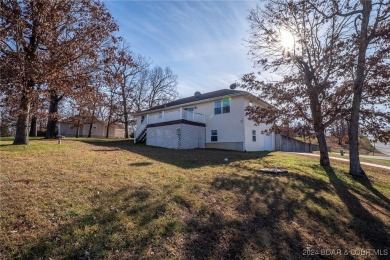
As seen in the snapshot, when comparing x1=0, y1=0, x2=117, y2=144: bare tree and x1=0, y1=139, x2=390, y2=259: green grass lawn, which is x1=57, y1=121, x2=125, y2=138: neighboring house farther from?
x1=0, y1=139, x2=390, y2=259: green grass lawn

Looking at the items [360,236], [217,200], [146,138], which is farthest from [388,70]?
[146,138]

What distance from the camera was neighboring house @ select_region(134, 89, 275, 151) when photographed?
1975 centimetres

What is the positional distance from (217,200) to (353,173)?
885 cm

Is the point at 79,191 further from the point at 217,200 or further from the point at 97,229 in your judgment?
the point at 217,200

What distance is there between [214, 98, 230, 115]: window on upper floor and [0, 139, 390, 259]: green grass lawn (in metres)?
13.1

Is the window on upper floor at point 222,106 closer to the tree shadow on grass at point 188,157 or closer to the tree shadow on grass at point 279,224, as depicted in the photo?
the tree shadow on grass at point 188,157

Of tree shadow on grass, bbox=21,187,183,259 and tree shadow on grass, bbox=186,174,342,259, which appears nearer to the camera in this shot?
tree shadow on grass, bbox=21,187,183,259

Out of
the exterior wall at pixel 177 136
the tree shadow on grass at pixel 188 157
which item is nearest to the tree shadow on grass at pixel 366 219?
the tree shadow on grass at pixel 188 157

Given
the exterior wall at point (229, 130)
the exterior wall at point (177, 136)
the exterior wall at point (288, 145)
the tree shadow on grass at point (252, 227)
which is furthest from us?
the exterior wall at point (288, 145)

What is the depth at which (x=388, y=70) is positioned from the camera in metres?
10.5

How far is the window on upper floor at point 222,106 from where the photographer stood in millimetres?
21266

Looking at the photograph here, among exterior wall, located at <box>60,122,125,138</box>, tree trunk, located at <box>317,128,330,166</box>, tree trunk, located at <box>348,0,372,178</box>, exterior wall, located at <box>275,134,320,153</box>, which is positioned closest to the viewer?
tree trunk, located at <box>348,0,372,178</box>

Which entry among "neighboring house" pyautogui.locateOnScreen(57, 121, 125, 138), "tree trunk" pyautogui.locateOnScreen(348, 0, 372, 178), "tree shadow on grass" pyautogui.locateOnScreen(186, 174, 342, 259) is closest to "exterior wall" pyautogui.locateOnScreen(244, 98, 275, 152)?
"tree trunk" pyautogui.locateOnScreen(348, 0, 372, 178)

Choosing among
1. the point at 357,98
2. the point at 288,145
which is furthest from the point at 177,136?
the point at 288,145
